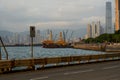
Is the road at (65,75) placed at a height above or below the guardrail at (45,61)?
below

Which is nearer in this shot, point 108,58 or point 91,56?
point 91,56

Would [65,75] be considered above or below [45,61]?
below

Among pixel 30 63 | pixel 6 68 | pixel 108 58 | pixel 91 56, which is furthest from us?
pixel 108 58

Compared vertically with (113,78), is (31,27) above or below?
above

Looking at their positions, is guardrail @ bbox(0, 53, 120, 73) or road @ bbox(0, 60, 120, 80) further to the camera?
guardrail @ bbox(0, 53, 120, 73)

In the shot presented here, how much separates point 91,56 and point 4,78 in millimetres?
17292

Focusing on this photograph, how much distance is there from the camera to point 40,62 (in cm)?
2694

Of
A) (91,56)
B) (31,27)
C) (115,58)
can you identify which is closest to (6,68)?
(31,27)

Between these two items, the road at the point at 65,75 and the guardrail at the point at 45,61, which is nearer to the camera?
the road at the point at 65,75

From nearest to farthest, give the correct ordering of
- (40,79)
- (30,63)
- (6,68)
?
1. (40,79)
2. (6,68)
3. (30,63)

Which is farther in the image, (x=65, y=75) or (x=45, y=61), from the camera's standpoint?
(x=45, y=61)

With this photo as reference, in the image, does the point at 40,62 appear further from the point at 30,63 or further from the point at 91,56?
the point at 91,56

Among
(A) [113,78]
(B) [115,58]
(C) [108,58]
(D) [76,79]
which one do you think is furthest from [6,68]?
(B) [115,58]

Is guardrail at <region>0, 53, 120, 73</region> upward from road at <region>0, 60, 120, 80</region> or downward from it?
upward
